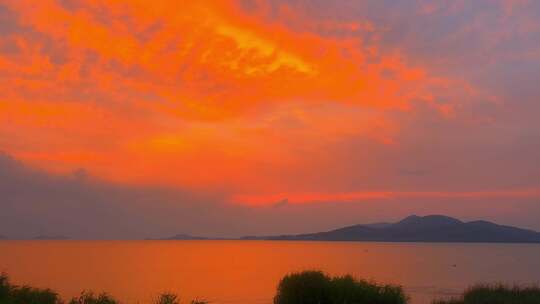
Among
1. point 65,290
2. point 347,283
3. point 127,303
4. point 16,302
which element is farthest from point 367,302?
point 65,290

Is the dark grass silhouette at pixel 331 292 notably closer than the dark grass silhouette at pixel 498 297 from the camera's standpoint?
Yes

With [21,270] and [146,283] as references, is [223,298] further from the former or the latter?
[21,270]

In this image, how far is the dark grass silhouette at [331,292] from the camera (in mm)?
32156

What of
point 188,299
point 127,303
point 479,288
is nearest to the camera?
point 479,288

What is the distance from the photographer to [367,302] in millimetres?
32094

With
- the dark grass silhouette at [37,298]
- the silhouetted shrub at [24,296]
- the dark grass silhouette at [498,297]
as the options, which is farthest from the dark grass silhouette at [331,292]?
the silhouetted shrub at [24,296]

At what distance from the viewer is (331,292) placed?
32562 mm

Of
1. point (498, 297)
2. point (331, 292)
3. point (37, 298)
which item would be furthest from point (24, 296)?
point (498, 297)

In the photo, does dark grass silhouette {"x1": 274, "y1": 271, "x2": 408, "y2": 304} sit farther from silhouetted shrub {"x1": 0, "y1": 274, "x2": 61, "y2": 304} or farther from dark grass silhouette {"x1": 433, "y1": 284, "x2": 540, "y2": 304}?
silhouetted shrub {"x1": 0, "y1": 274, "x2": 61, "y2": 304}

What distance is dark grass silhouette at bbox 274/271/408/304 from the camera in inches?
1266

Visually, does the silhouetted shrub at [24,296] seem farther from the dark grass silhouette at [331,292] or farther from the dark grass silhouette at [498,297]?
the dark grass silhouette at [498,297]

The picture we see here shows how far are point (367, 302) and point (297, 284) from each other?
4483 mm

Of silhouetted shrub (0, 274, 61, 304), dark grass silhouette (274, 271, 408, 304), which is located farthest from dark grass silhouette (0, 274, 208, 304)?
dark grass silhouette (274, 271, 408, 304)

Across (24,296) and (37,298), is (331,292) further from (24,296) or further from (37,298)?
(24,296)
